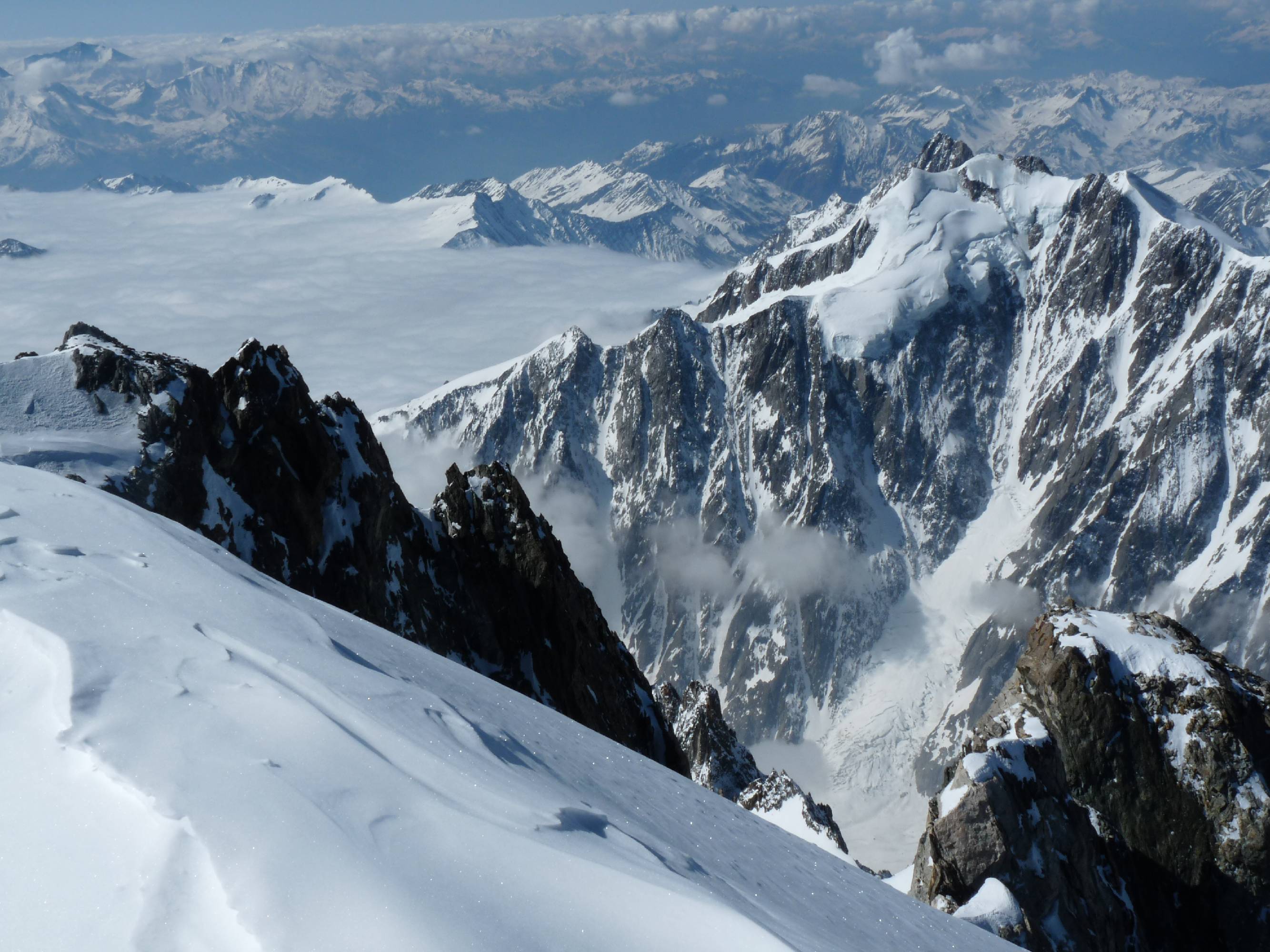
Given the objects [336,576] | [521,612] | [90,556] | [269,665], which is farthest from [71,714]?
[521,612]

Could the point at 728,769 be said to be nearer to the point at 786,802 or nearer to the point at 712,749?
the point at 712,749

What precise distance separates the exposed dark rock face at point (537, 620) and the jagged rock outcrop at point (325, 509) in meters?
0.09

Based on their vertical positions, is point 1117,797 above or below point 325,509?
below

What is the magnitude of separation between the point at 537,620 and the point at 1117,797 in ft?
88.3

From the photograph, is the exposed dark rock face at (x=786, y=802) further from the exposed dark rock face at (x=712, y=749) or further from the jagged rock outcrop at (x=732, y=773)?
the exposed dark rock face at (x=712, y=749)

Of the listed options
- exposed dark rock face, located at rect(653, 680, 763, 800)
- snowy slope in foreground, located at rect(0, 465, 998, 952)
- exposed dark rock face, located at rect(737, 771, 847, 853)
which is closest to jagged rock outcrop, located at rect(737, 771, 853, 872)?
exposed dark rock face, located at rect(737, 771, 847, 853)

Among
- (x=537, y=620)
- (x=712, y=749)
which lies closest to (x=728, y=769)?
(x=712, y=749)

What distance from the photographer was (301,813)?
321 inches

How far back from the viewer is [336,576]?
37.4 metres

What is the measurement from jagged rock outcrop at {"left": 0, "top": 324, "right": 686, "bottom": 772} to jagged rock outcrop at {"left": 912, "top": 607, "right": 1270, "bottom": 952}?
56.9ft

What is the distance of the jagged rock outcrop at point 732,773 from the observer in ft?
136

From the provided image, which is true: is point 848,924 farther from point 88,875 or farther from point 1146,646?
point 1146,646

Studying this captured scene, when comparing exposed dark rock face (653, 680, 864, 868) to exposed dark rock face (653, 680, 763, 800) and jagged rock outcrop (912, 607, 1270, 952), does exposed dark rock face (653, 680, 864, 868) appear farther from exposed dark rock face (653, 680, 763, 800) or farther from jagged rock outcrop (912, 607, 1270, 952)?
jagged rock outcrop (912, 607, 1270, 952)

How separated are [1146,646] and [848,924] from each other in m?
31.6
